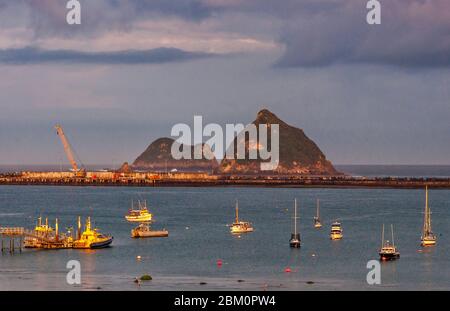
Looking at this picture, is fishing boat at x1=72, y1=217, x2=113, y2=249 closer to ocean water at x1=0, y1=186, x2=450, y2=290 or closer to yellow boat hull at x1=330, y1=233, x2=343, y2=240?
ocean water at x1=0, y1=186, x2=450, y2=290

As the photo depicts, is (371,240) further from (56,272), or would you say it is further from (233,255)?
(56,272)

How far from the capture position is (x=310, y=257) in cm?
8844

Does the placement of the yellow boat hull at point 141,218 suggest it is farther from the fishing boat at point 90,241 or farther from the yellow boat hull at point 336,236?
the fishing boat at point 90,241

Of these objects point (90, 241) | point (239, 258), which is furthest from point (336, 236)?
point (90, 241)

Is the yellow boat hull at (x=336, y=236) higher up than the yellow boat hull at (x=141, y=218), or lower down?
lower down

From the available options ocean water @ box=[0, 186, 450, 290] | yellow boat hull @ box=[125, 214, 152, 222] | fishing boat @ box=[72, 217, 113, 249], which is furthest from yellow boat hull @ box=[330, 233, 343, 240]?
yellow boat hull @ box=[125, 214, 152, 222]

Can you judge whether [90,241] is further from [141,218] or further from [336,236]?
[141,218]

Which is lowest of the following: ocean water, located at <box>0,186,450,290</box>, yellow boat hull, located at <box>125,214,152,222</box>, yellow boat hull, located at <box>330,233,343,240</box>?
ocean water, located at <box>0,186,450,290</box>

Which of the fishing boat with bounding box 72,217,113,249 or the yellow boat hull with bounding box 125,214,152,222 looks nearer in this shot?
the fishing boat with bounding box 72,217,113,249

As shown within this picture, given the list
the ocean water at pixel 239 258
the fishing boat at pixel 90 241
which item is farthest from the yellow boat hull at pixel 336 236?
the fishing boat at pixel 90 241

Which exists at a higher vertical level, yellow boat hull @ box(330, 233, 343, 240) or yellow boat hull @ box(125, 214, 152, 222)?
yellow boat hull @ box(125, 214, 152, 222)

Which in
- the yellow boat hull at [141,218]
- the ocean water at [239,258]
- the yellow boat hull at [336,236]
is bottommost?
the ocean water at [239,258]

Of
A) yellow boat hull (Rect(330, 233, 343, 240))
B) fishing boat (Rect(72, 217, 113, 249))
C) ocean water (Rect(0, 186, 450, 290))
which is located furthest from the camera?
yellow boat hull (Rect(330, 233, 343, 240))
